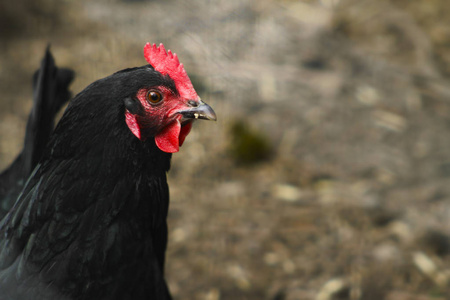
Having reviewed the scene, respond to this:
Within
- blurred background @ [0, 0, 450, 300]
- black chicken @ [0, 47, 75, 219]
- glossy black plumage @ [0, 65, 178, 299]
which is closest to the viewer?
glossy black plumage @ [0, 65, 178, 299]

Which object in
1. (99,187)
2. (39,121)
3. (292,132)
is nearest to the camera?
(99,187)

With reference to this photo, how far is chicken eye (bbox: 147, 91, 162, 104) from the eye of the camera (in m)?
1.70

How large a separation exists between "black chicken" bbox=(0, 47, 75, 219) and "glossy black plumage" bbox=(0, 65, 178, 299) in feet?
1.47

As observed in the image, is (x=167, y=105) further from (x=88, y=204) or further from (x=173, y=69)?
(x=88, y=204)

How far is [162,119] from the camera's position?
1.74 m

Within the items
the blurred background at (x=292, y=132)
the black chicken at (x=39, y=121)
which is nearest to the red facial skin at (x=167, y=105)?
the black chicken at (x=39, y=121)

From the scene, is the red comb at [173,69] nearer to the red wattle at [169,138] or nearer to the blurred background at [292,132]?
the red wattle at [169,138]

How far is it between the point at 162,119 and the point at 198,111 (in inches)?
5.1

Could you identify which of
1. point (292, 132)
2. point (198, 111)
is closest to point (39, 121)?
point (198, 111)

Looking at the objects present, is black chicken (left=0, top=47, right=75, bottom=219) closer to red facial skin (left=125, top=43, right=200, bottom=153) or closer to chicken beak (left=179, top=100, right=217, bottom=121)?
red facial skin (left=125, top=43, right=200, bottom=153)

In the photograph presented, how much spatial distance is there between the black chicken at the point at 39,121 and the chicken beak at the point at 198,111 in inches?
31.2

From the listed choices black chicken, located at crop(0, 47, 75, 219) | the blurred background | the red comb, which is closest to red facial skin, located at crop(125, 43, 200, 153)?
the red comb

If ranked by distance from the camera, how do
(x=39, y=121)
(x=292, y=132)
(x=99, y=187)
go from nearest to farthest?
(x=99, y=187)
(x=39, y=121)
(x=292, y=132)

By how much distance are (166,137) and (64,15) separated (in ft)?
13.8
